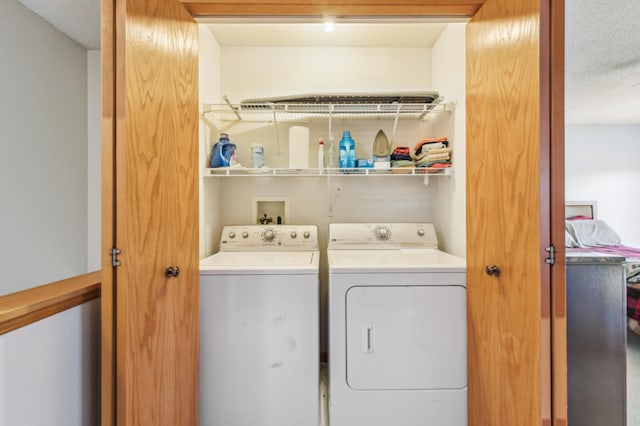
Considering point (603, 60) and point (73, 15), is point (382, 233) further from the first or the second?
point (73, 15)

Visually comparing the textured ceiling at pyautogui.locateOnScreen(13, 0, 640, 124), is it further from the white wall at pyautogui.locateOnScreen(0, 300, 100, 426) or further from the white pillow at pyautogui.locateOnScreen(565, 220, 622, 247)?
the white wall at pyautogui.locateOnScreen(0, 300, 100, 426)

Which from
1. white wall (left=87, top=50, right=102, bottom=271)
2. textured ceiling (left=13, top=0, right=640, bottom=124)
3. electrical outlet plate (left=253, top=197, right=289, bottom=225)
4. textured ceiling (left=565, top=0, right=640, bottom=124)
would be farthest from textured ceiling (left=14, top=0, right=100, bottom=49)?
textured ceiling (left=565, top=0, right=640, bottom=124)

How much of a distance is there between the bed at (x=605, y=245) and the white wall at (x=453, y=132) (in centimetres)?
54

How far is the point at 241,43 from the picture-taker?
2.24 m

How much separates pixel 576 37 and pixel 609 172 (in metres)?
1.57

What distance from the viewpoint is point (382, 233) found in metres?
2.09

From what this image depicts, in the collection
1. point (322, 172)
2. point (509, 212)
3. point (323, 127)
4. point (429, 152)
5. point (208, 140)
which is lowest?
point (509, 212)

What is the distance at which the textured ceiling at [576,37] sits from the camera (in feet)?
5.33

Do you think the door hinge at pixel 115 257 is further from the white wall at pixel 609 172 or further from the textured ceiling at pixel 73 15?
the white wall at pixel 609 172

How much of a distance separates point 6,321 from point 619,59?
3.80 metres

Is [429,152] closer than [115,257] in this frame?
No

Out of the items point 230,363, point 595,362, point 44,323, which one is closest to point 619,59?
point 595,362

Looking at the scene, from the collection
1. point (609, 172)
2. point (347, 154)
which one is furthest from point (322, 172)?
point (609, 172)

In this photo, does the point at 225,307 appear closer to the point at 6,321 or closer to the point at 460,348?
the point at 6,321
